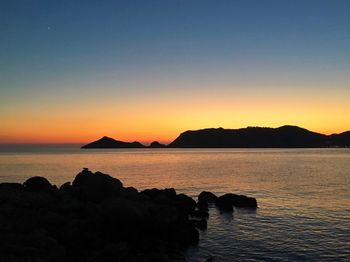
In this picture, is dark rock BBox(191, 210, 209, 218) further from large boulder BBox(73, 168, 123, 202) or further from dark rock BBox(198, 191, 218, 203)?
large boulder BBox(73, 168, 123, 202)

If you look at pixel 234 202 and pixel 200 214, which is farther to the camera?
pixel 234 202

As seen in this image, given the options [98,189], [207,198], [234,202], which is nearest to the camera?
[98,189]

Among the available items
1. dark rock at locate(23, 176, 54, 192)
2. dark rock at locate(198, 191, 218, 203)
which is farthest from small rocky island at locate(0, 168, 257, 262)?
dark rock at locate(198, 191, 218, 203)

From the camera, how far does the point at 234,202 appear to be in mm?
42750

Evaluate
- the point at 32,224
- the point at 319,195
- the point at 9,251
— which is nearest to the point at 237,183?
the point at 319,195

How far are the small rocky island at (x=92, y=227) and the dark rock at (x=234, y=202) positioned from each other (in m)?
9.24

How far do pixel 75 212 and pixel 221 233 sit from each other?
1142cm

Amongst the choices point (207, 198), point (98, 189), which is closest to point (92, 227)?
point (98, 189)

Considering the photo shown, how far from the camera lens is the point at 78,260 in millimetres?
20797

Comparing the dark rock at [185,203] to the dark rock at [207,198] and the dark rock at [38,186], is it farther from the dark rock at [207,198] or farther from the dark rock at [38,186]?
the dark rock at [38,186]

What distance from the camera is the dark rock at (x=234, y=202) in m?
41.6

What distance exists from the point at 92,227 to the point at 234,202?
2082cm

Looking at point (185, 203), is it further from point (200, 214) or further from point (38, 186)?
point (38, 186)

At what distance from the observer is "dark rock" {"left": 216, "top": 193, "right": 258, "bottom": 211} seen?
136ft
